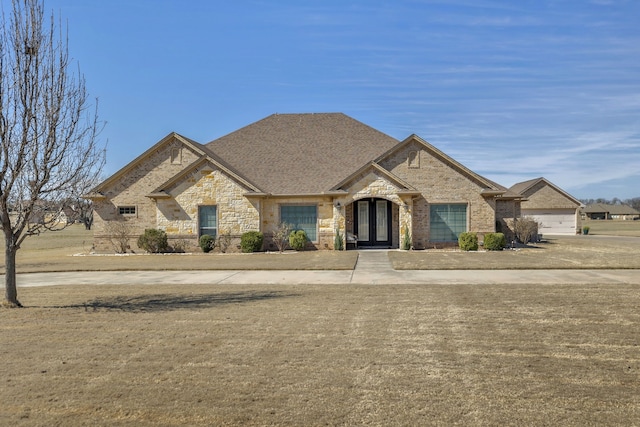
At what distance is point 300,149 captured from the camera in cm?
2844

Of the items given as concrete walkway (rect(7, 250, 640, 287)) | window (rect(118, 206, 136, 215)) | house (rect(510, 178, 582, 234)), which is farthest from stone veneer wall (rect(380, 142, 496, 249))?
house (rect(510, 178, 582, 234))

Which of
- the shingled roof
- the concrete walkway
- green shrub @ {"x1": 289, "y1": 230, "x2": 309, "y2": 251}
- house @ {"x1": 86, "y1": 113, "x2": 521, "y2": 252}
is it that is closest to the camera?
the concrete walkway

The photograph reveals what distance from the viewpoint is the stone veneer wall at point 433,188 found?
2423 cm

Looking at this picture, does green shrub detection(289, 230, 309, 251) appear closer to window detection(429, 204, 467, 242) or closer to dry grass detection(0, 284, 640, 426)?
window detection(429, 204, 467, 242)

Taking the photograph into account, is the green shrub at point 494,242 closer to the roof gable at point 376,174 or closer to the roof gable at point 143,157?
the roof gable at point 376,174

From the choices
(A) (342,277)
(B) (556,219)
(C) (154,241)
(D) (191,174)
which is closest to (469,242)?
(A) (342,277)

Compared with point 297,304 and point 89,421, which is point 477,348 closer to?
point 297,304

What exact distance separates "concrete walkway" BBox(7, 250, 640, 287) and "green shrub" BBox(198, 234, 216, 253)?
25.2 feet

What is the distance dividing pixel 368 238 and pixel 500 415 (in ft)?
69.5

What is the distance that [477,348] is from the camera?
650cm

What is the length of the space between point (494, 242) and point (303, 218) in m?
9.88

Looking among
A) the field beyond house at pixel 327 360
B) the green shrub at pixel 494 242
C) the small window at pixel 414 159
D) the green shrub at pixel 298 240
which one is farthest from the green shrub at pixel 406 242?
the field beyond house at pixel 327 360

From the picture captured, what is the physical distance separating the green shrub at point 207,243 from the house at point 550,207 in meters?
27.8

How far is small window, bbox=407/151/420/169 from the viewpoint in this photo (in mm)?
24453
